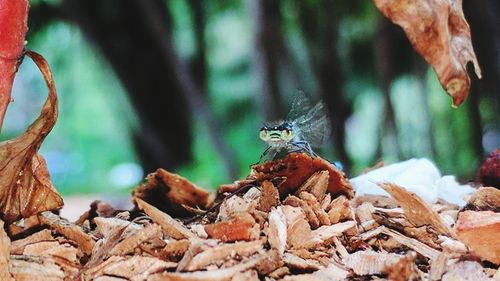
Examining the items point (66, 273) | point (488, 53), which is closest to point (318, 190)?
point (66, 273)

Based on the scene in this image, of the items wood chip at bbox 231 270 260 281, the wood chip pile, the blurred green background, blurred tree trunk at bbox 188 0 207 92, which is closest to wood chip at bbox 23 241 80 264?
the wood chip pile

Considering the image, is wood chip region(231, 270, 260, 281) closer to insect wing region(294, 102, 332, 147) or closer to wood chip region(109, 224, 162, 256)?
wood chip region(109, 224, 162, 256)

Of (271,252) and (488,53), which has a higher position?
(488,53)

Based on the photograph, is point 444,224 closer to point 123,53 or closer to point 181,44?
point 123,53

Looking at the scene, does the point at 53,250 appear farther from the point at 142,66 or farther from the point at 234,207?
the point at 142,66

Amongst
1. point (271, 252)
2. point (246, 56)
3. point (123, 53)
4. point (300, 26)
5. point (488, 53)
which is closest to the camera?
point (271, 252)

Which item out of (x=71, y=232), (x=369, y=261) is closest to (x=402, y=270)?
(x=369, y=261)
